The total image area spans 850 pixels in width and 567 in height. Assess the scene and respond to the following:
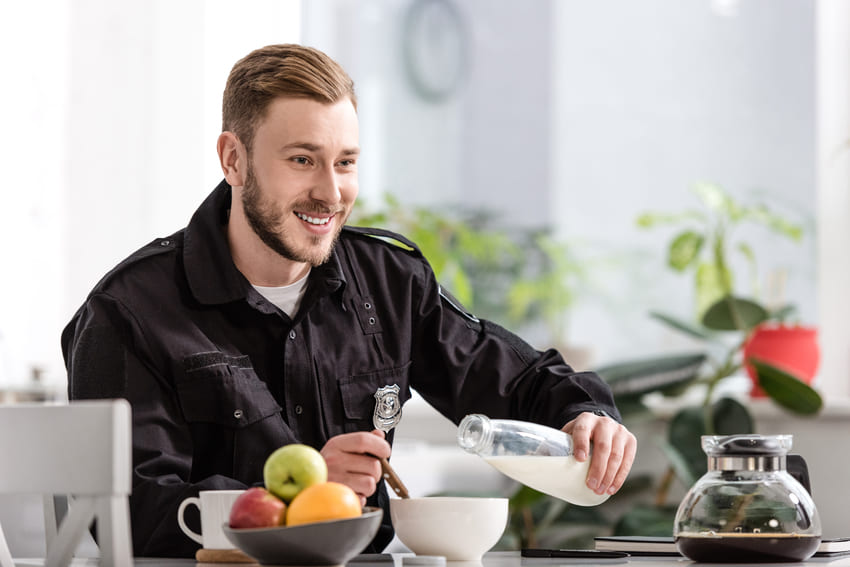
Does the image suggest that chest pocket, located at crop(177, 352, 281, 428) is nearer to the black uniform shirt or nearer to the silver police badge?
the black uniform shirt

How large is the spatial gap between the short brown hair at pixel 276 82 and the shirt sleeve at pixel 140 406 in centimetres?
36

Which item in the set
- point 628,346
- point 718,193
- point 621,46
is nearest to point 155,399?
point 718,193

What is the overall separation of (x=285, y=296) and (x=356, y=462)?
0.61 metres

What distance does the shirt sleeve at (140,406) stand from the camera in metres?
1.45

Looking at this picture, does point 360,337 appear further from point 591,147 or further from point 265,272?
point 591,147

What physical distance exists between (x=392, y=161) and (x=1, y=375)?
2232 mm

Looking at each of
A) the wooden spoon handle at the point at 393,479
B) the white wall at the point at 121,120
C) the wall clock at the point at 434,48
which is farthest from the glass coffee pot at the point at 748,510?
the wall clock at the point at 434,48

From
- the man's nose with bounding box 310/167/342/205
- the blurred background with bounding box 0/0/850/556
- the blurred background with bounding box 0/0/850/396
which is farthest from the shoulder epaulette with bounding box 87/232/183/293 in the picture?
the blurred background with bounding box 0/0/850/396

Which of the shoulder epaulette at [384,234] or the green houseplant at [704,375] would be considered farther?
the green houseplant at [704,375]

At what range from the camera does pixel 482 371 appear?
1954 millimetres

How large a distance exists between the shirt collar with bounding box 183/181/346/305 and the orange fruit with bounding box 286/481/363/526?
73cm

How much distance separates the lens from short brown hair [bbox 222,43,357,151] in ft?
5.74

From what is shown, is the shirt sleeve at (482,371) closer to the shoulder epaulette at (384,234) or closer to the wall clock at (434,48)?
the shoulder epaulette at (384,234)

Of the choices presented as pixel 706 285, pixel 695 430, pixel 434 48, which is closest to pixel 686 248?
pixel 706 285
